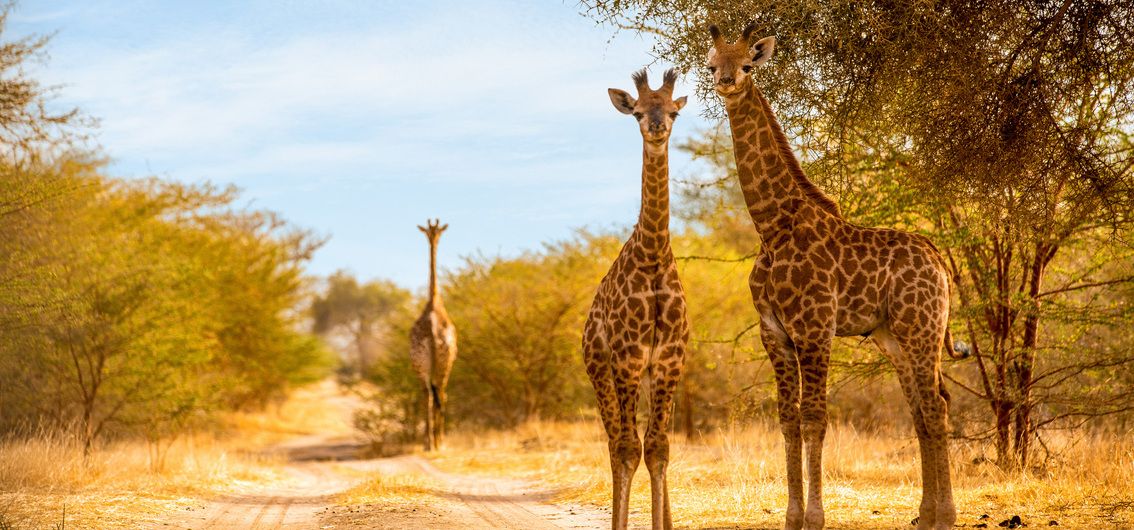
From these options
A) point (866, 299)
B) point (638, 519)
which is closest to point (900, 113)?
point (866, 299)

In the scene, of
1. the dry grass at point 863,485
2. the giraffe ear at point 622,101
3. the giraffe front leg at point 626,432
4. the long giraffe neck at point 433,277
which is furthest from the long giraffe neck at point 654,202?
the long giraffe neck at point 433,277

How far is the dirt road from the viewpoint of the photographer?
8.87 meters

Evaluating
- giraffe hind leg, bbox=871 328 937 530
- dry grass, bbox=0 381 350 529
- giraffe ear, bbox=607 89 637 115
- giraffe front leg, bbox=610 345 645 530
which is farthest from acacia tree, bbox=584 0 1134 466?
dry grass, bbox=0 381 350 529

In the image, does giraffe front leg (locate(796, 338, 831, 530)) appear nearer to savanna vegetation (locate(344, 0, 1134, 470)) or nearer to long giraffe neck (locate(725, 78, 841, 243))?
long giraffe neck (locate(725, 78, 841, 243))

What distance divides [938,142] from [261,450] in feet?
64.9

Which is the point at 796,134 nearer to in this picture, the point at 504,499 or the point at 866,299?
the point at 866,299

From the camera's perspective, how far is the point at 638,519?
874 centimetres

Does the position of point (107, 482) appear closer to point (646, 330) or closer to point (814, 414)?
point (646, 330)

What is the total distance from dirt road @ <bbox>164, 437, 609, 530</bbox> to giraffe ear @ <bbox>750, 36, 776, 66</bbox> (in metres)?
3.96

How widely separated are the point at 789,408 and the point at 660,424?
86 centimetres

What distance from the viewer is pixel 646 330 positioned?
6.85m

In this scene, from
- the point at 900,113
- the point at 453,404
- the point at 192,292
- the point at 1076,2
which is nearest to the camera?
the point at 1076,2

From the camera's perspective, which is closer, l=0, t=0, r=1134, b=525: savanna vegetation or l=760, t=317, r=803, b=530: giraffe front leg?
l=760, t=317, r=803, b=530: giraffe front leg

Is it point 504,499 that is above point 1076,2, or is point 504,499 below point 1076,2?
below
